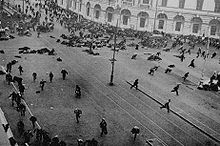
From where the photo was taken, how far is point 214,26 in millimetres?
63156

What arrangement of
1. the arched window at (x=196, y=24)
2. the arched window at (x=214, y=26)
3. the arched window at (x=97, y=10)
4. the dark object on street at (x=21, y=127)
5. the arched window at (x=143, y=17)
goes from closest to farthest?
the dark object on street at (x=21, y=127) < the arched window at (x=214, y=26) < the arched window at (x=196, y=24) < the arched window at (x=143, y=17) < the arched window at (x=97, y=10)

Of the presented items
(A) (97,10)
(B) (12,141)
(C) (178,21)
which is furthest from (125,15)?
(B) (12,141)

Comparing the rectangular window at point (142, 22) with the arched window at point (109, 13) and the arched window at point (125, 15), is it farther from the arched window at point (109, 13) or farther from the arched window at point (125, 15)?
the arched window at point (109, 13)

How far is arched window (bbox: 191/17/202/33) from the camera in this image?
63.7 meters

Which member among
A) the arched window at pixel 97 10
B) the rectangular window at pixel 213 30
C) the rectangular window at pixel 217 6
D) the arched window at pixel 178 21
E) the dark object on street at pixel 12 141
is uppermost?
the rectangular window at pixel 217 6

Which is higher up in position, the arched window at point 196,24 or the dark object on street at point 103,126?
the arched window at point 196,24

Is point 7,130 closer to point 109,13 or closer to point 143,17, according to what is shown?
point 143,17

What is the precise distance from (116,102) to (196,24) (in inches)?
1676

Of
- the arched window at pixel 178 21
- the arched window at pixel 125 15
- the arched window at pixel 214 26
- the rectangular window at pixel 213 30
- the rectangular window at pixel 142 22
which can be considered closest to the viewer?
the arched window at pixel 214 26

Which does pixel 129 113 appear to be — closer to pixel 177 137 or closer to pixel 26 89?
pixel 177 137

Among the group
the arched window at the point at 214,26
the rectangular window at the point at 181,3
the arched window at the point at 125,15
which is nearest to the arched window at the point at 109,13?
the arched window at the point at 125,15

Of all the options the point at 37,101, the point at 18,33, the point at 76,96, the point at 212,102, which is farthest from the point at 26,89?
the point at 18,33

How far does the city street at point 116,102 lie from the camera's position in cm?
2164

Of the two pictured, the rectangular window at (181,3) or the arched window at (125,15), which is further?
the arched window at (125,15)
